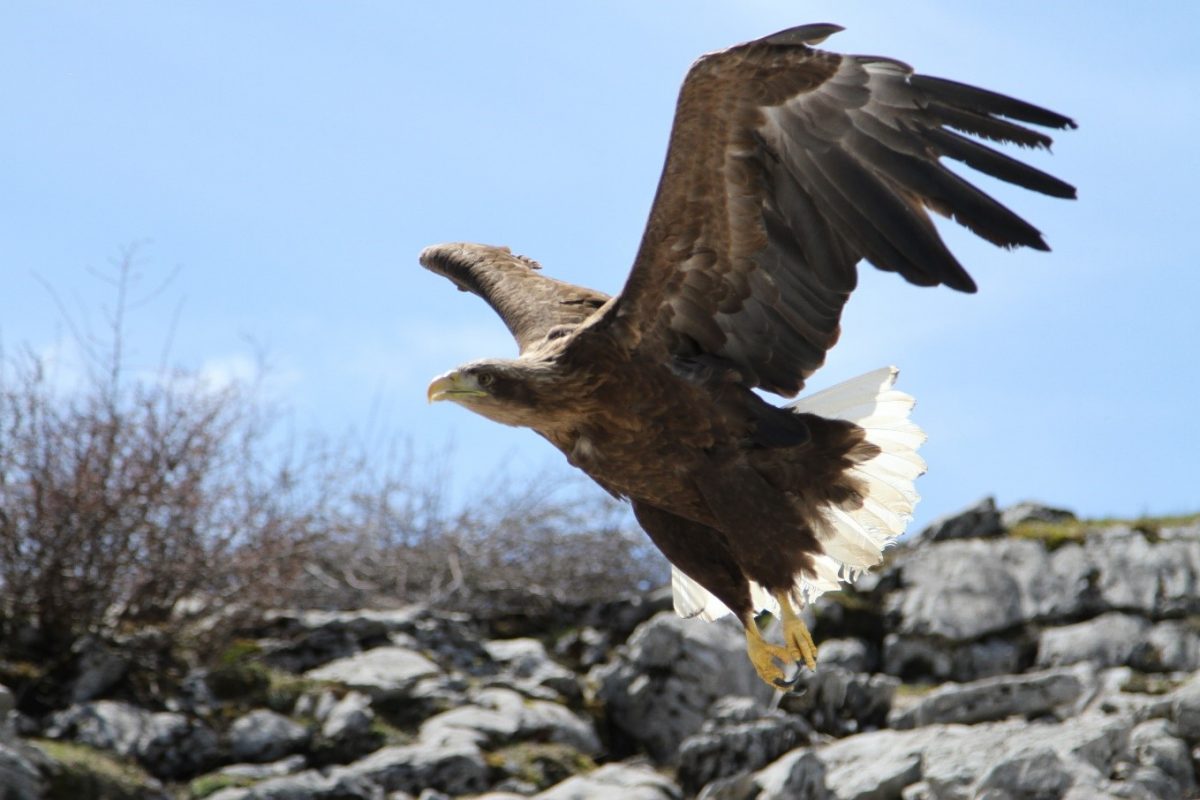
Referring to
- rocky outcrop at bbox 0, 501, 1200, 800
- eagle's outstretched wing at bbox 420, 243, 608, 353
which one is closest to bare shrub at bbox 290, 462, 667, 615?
rocky outcrop at bbox 0, 501, 1200, 800

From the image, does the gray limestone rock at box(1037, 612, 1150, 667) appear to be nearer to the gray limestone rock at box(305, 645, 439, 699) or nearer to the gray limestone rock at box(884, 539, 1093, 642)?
the gray limestone rock at box(884, 539, 1093, 642)

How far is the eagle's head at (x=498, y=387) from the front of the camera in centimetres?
517

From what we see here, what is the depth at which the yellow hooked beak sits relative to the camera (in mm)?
5195

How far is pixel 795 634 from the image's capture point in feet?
18.3

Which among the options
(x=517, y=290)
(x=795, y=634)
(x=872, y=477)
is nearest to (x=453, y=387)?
(x=517, y=290)

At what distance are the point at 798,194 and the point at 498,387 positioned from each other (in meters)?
1.28

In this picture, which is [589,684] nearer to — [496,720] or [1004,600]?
[496,720]

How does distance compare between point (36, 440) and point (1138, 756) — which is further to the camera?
point (36, 440)

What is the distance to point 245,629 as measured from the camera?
36.6 ft

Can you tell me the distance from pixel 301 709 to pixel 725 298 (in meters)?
5.84

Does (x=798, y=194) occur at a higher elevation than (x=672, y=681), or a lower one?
higher

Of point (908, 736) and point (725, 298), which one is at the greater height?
point (725, 298)

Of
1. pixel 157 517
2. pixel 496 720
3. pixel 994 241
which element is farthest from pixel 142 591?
pixel 994 241

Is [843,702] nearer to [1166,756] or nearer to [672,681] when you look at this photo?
[672,681]
